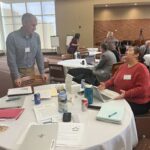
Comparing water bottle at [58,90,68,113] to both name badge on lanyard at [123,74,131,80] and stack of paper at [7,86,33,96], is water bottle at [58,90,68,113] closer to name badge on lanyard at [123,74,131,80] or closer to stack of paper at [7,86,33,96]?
stack of paper at [7,86,33,96]

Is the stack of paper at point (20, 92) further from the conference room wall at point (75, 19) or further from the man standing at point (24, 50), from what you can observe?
the conference room wall at point (75, 19)

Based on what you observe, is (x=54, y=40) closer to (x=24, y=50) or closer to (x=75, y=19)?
(x=75, y=19)

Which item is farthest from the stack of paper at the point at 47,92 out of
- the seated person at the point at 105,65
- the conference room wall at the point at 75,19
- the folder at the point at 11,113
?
the conference room wall at the point at 75,19

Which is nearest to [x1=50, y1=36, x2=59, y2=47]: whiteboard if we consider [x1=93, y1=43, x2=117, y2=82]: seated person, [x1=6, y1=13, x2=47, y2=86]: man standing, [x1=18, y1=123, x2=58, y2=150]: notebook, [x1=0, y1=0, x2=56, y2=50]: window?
[x1=0, y1=0, x2=56, y2=50]: window

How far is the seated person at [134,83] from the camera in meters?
2.34

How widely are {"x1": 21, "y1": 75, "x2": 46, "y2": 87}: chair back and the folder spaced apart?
2.96 feet

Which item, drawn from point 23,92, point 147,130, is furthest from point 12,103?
point 147,130

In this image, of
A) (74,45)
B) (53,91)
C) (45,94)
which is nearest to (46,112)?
(45,94)

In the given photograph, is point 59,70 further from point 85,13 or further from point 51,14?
point 51,14

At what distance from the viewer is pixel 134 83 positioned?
7.92ft

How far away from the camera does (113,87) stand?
269 cm

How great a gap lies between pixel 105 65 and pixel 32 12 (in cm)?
880

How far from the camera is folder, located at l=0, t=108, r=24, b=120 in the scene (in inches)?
68.2

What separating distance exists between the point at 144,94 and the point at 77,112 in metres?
1.01
